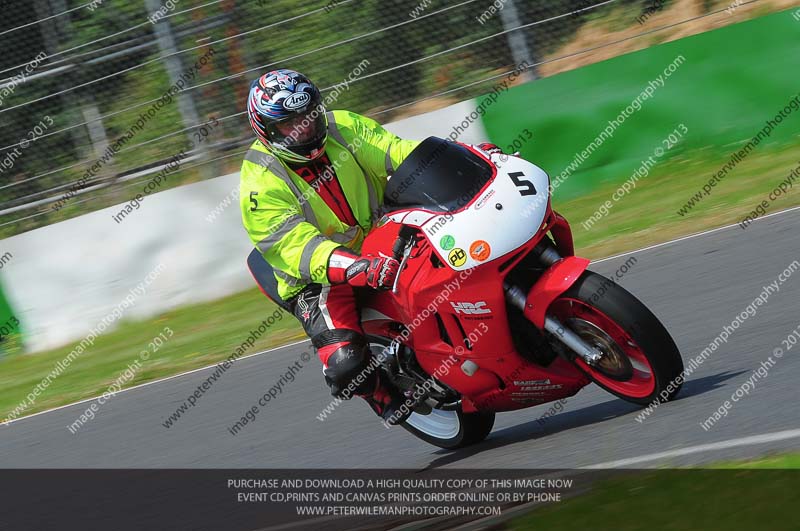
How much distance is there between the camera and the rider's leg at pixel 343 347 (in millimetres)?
5684

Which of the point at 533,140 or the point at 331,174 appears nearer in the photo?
the point at 331,174

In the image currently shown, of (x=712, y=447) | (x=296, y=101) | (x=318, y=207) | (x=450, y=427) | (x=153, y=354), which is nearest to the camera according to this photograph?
(x=712, y=447)

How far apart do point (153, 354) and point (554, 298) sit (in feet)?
21.6

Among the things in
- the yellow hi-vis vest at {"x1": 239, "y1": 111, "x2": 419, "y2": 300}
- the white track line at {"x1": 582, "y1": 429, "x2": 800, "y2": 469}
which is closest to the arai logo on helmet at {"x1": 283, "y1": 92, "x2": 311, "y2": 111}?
the yellow hi-vis vest at {"x1": 239, "y1": 111, "x2": 419, "y2": 300}

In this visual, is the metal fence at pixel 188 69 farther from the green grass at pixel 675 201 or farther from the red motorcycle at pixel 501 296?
the red motorcycle at pixel 501 296

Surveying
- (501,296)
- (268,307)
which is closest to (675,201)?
(268,307)

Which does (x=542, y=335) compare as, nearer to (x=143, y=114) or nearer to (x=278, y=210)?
(x=278, y=210)

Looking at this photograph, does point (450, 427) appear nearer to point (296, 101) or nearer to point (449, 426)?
point (449, 426)

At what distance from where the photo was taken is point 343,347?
18.6 ft

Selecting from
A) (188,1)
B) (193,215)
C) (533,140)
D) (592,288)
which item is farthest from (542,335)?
(188,1)

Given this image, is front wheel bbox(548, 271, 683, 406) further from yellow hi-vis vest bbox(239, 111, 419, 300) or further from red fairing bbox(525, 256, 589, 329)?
yellow hi-vis vest bbox(239, 111, 419, 300)

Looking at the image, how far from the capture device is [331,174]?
19.2ft
